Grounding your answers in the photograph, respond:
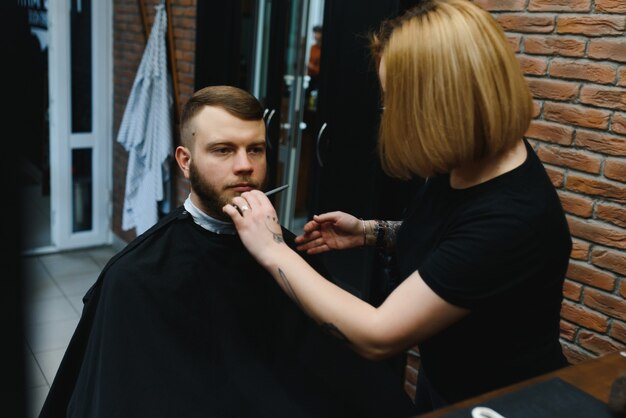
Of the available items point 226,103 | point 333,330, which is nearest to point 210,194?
point 226,103

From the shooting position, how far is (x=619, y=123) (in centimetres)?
188

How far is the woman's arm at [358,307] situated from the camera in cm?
114

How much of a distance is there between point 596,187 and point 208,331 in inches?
50.7

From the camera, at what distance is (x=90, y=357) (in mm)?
1611

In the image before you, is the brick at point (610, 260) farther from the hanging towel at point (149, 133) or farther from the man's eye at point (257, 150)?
the hanging towel at point (149, 133)

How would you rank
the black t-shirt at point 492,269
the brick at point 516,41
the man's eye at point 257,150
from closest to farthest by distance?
the black t-shirt at point 492,269 → the man's eye at point 257,150 → the brick at point 516,41

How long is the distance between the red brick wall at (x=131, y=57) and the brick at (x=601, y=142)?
8.58 feet

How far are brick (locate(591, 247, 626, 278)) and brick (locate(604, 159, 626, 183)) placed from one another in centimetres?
23

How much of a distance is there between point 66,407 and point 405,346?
111 cm

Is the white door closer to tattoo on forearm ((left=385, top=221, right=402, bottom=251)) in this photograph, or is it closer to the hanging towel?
the hanging towel

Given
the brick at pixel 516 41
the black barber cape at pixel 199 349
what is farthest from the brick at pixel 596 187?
the black barber cape at pixel 199 349

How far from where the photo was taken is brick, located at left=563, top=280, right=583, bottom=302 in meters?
2.07

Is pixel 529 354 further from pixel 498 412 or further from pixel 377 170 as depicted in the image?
pixel 377 170

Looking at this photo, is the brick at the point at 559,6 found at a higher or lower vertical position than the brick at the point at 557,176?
higher
